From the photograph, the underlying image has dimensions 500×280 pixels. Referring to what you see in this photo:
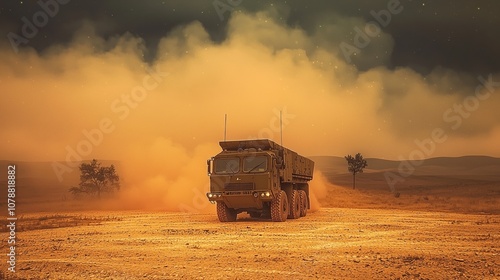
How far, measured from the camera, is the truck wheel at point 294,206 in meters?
21.5

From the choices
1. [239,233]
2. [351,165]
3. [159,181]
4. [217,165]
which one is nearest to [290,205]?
[217,165]

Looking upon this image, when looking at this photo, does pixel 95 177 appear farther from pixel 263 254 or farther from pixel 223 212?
pixel 263 254

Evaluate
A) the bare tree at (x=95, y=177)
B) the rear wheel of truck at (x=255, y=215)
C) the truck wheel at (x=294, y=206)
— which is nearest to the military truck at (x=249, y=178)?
the truck wheel at (x=294, y=206)

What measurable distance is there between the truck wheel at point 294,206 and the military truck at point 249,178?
98cm

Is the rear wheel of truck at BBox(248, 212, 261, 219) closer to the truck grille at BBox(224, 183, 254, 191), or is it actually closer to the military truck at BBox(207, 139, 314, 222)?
the military truck at BBox(207, 139, 314, 222)

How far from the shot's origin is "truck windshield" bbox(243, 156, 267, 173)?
1892 centimetres

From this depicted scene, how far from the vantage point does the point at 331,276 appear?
7.90 meters

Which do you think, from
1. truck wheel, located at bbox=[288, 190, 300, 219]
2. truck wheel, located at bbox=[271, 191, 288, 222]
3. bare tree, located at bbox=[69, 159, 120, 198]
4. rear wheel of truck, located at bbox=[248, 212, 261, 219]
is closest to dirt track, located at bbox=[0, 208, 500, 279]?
truck wheel, located at bbox=[271, 191, 288, 222]

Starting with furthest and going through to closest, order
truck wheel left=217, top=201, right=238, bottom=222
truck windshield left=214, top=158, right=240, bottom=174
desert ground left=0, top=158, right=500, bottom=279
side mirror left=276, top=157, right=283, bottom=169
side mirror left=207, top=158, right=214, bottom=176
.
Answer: truck wheel left=217, top=201, right=238, bottom=222 → side mirror left=207, top=158, right=214, bottom=176 → truck windshield left=214, top=158, right=240, bottom=174 → side mirror left=276, top=157, right=283, bottom=169 → desert ground left=0, top=158, right=500, bottom=279

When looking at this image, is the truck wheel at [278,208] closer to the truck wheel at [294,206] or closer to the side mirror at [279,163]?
the side mirror at [279,163]

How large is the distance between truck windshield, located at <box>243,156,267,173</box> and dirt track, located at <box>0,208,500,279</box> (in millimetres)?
3606

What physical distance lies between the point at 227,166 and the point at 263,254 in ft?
30.4

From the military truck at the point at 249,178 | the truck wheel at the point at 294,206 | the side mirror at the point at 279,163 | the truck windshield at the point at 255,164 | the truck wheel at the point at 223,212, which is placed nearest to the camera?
the military truck at the point at 249,178

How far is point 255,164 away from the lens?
19.0 m
